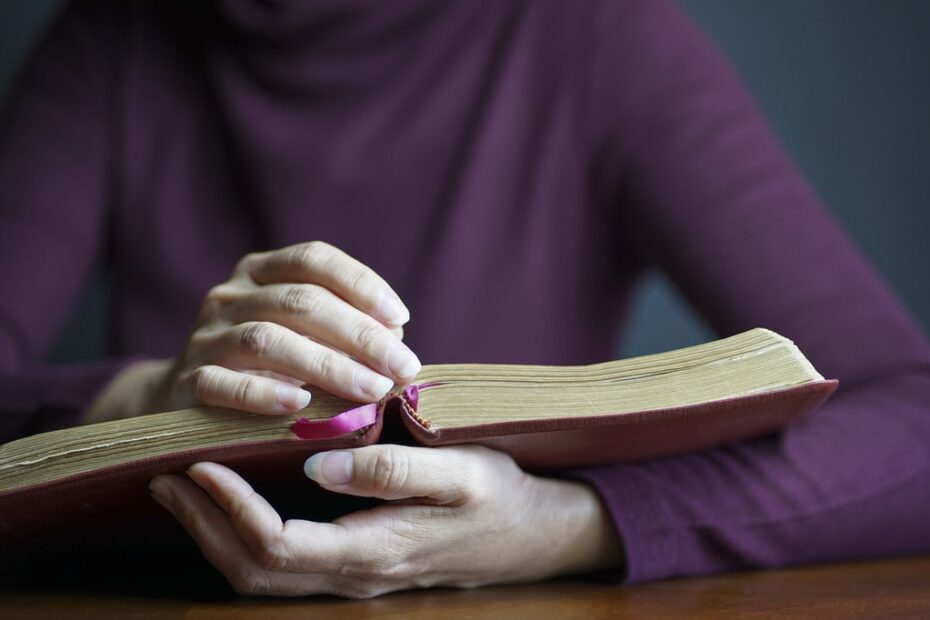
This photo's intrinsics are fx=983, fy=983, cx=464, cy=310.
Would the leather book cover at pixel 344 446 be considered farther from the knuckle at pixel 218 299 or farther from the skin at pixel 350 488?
the knuckle at pixel 218 299

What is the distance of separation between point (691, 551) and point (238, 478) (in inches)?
13.1

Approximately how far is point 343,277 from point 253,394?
0.37ft

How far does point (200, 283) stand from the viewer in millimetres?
1258

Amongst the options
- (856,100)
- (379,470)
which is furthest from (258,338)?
(856,100)

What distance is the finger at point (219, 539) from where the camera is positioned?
59 centimetres

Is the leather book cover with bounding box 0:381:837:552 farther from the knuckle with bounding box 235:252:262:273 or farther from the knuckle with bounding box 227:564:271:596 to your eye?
the knuckle with bounding box 235:252:262:273

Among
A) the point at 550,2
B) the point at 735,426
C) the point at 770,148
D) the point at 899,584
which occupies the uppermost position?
the point at 550,2

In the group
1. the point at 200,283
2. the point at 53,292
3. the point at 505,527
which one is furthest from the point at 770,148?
the point at 53,292

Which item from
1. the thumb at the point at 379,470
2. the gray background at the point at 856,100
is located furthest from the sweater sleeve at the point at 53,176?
the gray background at the point at 856,100

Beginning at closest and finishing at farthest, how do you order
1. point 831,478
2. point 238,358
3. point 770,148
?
1. point 238,358
2. point 831,478
3. point 770,148

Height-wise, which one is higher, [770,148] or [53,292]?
[770,148]

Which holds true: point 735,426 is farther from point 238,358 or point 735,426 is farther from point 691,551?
point 238,358

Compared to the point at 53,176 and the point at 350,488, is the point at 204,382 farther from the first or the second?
the point at 53,176

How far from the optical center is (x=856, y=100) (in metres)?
1.54
